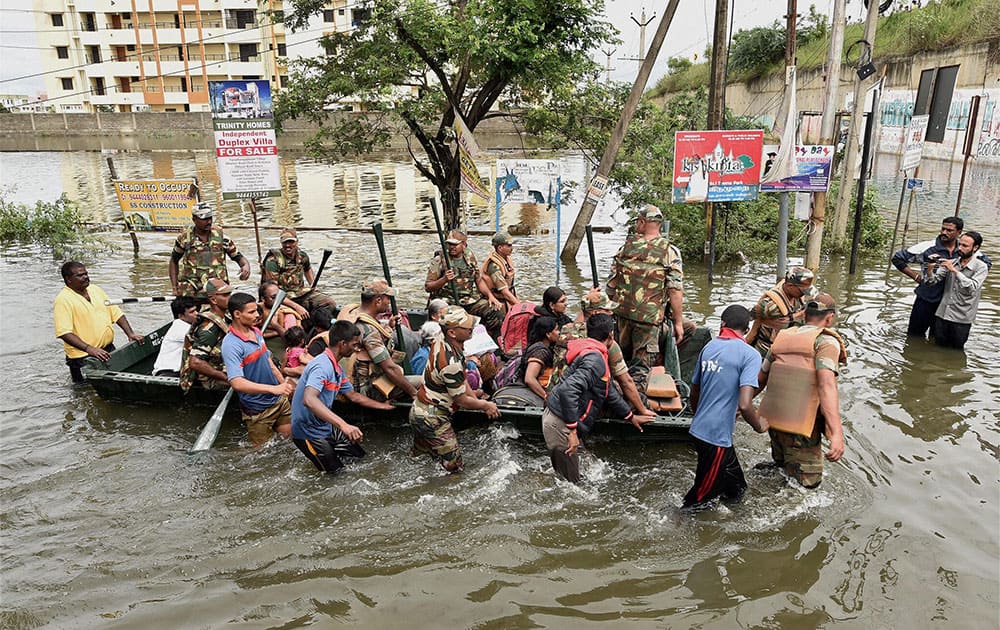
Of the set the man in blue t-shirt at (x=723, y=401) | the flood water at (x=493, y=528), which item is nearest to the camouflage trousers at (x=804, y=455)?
the man in blue t-shirt at (x=723, y=401)

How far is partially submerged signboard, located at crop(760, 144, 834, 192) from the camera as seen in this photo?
10414 mm

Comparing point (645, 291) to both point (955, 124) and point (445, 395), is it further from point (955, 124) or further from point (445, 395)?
point (955, 124)

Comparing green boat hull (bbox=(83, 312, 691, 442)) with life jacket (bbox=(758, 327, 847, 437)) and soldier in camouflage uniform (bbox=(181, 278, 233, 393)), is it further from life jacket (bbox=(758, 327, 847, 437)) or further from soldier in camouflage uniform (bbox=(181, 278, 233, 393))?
life jacket (bbox=(758, 327, 847, 437))

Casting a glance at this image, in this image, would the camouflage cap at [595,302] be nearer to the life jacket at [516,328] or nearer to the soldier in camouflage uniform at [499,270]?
the life jacket at [516,328]

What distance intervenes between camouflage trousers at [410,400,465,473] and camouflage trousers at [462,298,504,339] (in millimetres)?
2976

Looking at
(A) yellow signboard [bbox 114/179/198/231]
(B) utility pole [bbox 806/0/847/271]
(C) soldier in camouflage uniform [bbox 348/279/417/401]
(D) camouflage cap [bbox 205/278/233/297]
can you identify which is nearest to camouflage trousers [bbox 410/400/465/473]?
(C) soldier in camouflage uniform [bbox 348/279/417/401]

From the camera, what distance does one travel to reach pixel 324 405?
5324mm

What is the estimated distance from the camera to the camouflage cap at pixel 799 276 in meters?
6.32

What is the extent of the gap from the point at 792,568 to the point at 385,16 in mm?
10110

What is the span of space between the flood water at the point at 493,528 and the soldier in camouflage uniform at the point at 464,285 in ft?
7.59

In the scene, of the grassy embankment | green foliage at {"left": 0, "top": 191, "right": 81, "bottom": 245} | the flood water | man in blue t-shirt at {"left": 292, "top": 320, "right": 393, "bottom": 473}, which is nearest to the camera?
the flood water

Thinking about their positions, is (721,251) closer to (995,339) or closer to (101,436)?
(995,339)

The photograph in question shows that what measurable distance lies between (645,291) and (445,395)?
2544 mm

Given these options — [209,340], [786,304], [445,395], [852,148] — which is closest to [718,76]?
[852,148]
